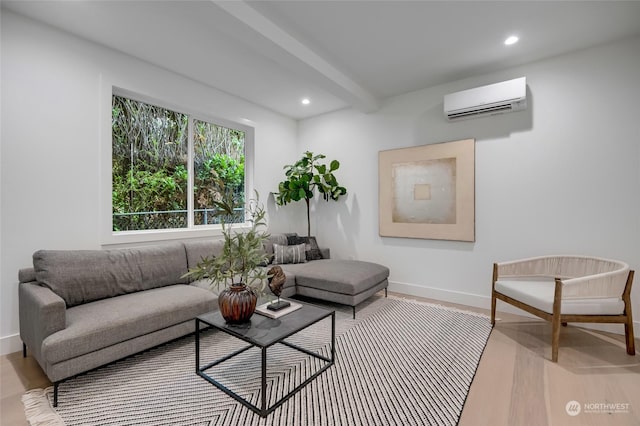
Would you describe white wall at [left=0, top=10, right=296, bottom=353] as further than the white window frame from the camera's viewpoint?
No

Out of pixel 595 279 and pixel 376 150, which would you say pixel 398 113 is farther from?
pixel 595 279

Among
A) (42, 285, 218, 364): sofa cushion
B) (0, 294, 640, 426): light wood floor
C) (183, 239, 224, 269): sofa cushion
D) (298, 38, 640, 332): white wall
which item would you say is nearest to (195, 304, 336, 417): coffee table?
(42, 285, 218, 364): sofa cushion

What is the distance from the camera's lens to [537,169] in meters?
3.12

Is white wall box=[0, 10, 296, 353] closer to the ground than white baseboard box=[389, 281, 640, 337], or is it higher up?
Result: higher up

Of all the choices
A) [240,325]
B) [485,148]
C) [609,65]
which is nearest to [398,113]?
[485,148]

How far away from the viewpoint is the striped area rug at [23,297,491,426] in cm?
165

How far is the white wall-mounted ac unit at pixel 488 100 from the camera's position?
300 centimetres

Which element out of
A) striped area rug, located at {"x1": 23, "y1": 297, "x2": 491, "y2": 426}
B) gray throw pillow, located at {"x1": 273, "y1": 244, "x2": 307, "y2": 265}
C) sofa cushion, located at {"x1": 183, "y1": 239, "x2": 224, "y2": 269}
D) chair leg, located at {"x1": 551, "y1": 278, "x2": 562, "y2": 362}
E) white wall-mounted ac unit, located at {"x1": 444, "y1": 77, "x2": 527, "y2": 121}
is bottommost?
striped area rug, located at {"x1": 23, "y1": 297, "x2": 491, "y2": 426}

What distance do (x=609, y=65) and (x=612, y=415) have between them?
9.76ft

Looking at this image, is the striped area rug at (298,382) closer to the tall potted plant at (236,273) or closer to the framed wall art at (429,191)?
the tall potted plant at (236,273)

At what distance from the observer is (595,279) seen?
229 cm

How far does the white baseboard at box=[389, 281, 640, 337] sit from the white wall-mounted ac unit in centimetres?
210

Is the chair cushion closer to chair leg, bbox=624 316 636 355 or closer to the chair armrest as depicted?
chair leg, bbox=624 316 636 355

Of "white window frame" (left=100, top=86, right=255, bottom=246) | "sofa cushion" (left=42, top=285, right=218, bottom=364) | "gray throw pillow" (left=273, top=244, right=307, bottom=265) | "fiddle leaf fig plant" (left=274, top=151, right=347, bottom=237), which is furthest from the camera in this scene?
"fiddle leaf fig plant" (left=274, top=151, right=347, bottom=237)
